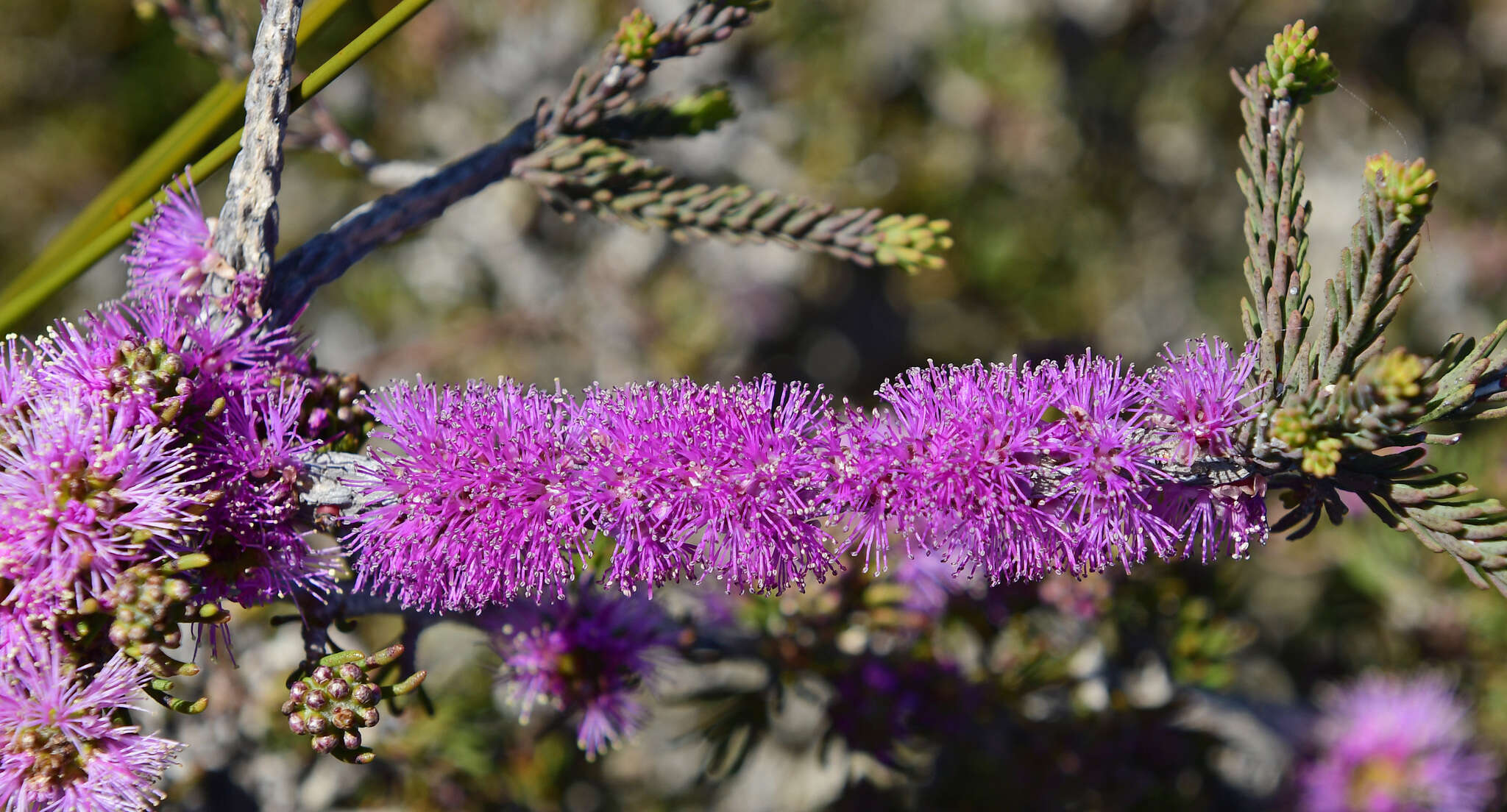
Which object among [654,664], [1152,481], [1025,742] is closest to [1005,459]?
[1152,481]

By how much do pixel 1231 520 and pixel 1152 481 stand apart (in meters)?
0.17

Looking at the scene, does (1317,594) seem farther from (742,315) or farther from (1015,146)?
(742,315)

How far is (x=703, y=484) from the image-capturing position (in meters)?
1.58

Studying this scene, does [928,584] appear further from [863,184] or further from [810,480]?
[863,184]

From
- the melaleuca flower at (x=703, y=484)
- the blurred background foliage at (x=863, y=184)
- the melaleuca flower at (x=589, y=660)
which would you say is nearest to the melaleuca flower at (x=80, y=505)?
the melaleuca flower at (x=703, y=484)

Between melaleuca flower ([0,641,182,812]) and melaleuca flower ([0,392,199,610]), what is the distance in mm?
123

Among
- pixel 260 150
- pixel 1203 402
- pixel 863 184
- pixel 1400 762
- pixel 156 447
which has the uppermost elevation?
pixel 863 184

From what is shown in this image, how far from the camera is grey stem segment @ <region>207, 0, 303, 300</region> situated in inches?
67.3

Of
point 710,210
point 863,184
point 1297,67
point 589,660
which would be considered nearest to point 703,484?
point 710,210

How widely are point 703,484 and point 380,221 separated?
1.02 m

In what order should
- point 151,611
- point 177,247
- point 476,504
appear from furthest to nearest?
point 177,247
point 476,504
point 151,611

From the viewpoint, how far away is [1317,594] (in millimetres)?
4586

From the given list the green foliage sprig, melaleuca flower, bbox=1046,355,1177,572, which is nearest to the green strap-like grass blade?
melaleuca flower, bbox=1046,355,1177,572

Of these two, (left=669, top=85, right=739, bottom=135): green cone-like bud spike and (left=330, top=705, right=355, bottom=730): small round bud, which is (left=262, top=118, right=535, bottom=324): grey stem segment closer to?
(left=669, top=85, right=739, bottom=135): green cone-like bud spike
